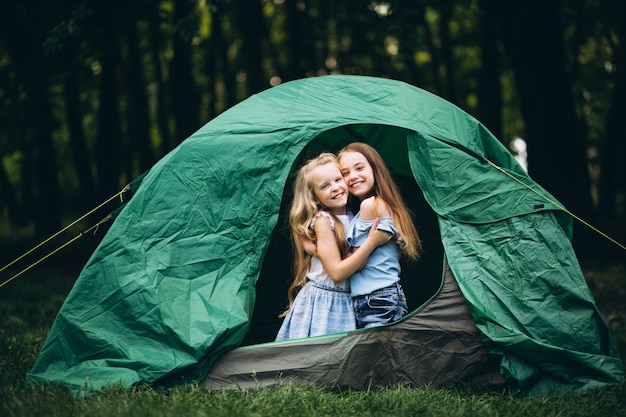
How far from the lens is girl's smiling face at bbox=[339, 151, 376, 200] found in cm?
445

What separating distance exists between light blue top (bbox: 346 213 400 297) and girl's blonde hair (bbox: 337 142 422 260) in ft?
0.27

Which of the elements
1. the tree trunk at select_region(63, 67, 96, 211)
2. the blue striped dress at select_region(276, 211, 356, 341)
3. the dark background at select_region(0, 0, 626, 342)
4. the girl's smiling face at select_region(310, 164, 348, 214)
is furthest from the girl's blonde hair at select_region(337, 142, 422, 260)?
the tree trunk at select_region(63, 67, 96, 211)

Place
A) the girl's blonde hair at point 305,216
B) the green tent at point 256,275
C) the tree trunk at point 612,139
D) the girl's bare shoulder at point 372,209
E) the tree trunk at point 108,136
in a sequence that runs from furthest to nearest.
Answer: the tree trunk at point 612,139 < the tree trunk at point 108,136 < the girl's blonde hair at point 305,216 < the girl's bare shoulder at point 372,209 < the green tent at point 256,275

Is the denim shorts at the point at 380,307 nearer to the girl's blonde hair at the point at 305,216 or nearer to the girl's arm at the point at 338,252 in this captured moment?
the girl's arm at the point at 338,252

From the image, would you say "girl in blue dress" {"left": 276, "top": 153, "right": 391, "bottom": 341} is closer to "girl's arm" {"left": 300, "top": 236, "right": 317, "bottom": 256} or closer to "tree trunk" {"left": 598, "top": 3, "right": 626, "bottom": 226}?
"girl's arm" {"left": 300, "top": 236, "right": 317, "bottom": 256}

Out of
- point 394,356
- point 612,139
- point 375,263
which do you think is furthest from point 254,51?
point 394,356

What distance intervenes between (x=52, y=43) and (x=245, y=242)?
3850mm

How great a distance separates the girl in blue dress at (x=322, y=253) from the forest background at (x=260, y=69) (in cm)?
313

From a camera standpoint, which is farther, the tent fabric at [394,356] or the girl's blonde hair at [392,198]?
the girl's blonde hair at [392,198]

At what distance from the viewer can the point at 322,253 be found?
426cm

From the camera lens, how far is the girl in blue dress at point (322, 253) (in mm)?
4191

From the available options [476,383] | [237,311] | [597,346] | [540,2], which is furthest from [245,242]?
[540,2]

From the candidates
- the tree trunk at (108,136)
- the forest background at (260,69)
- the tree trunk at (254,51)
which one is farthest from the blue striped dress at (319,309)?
the tree trunk at (254,51)

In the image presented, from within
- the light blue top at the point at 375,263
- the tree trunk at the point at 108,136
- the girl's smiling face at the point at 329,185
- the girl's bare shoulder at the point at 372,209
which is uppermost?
the tree trunk at the point at 108,136
